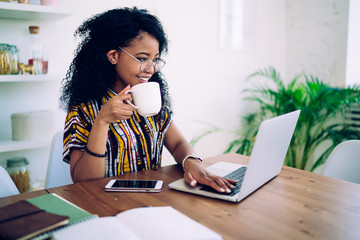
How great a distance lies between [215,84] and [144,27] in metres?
1.64

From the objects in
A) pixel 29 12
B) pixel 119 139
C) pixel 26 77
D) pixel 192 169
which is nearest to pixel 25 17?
pixel 29 12

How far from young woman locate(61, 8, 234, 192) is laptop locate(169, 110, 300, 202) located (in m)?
0.16

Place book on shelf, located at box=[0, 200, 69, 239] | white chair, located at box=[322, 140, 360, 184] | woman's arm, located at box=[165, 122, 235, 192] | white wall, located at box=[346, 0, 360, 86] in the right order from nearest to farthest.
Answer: book on shelf, located at box=[0, 200, 69, 239], woman's arm, located at box=[165, 122, 235, 192], white chair, located at box=[322, 140, 360, 184], white wall, located at box=[346, 0, 360, 86]

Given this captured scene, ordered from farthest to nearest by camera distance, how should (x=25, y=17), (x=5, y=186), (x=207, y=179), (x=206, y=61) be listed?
(x=206, y=61), (x=25, y=17), (x=5, y=186), (x=207, y=179)

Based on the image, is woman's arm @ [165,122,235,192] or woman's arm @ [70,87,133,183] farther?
woman's arm @ [70,87,133,183]

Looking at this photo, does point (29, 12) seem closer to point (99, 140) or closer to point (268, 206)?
point (99, 140)

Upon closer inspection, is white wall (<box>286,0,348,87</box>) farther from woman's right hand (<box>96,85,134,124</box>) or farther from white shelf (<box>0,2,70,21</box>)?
woman's right hand (<box>96,85,134,124</box>)

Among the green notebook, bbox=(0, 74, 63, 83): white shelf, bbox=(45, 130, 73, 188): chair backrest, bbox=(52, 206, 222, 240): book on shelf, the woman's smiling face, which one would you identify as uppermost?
the woman's smiling face

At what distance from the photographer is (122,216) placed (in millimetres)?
712

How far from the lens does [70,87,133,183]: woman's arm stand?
105 cm

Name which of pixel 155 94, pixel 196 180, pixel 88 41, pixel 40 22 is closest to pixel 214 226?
pixel 196 180

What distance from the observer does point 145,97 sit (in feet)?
3.51

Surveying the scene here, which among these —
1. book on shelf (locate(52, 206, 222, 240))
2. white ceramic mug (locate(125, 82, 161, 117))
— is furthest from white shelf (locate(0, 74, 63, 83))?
book on shelf (locate(52, 206, 222, 240))

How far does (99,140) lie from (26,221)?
0.50 meters
